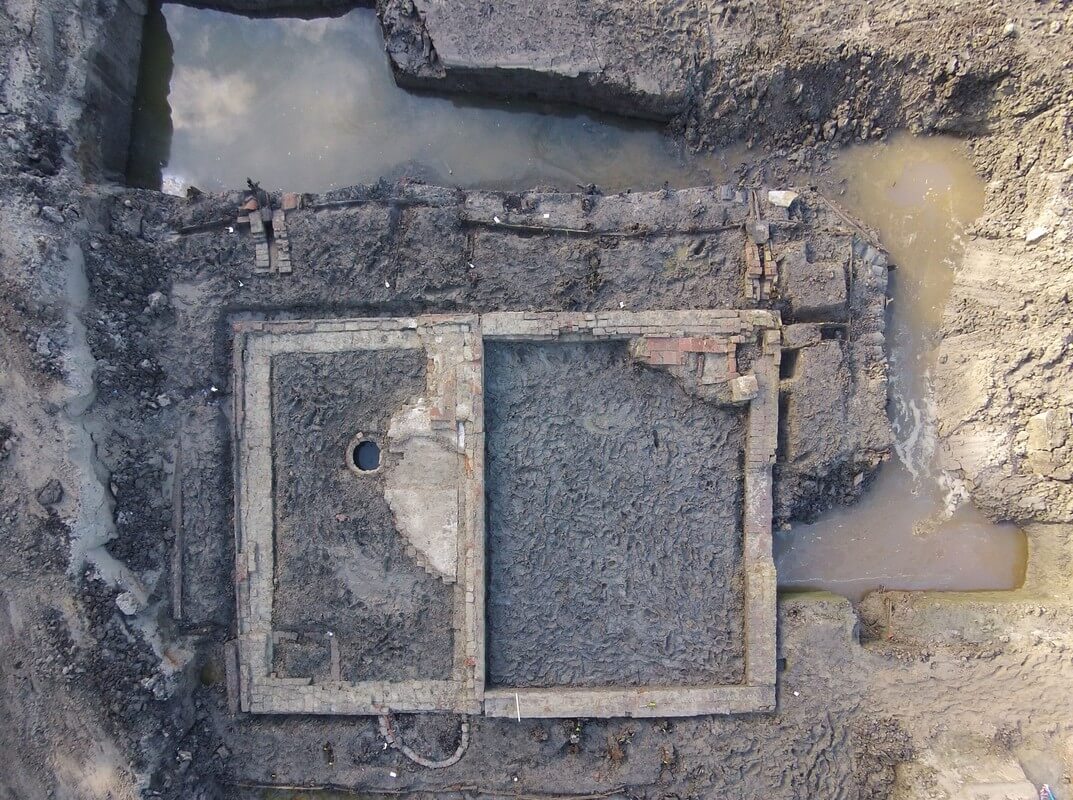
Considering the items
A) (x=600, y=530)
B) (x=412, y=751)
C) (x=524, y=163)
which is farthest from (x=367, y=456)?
(x=524, y=163)

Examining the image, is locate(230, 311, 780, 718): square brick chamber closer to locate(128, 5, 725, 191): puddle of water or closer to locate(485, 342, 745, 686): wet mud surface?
locate(485, 342, 745, 686): wet mud surface

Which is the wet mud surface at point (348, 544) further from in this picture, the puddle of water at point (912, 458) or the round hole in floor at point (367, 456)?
the puddle of water at point (912, 458)

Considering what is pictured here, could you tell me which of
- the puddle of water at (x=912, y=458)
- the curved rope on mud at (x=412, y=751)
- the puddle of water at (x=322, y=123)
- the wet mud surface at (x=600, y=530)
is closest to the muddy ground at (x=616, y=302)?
the curved rope on mud at (x=412, y=751)

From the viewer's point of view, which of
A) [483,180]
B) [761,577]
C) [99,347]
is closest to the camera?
[99,347]

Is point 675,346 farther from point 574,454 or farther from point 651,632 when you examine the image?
point 651,632

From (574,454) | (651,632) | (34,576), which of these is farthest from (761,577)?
(34,576)

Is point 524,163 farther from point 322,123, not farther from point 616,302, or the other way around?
point 322,123

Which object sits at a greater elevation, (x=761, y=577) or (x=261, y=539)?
(x=261, y=539)
